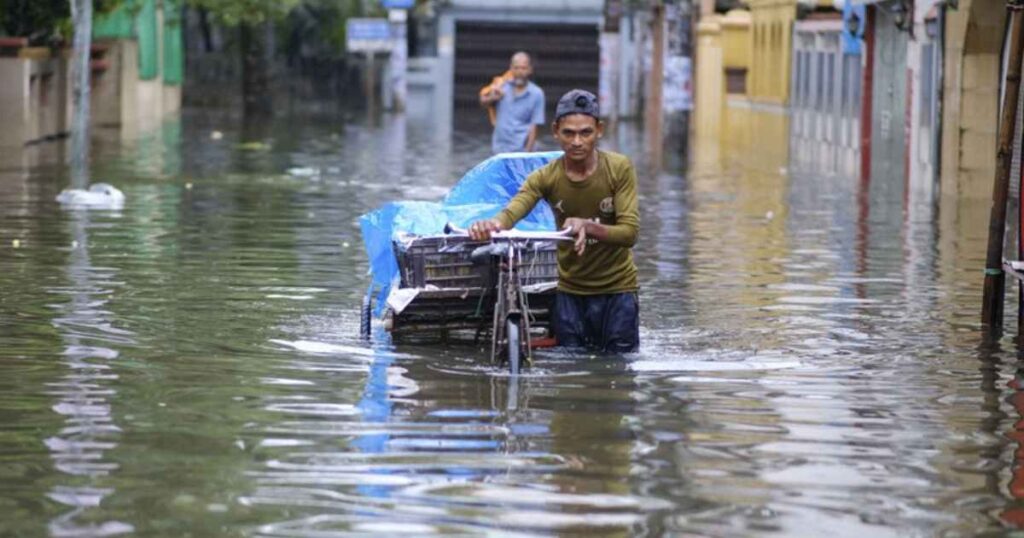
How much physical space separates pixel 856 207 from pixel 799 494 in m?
18.3

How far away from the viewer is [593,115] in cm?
1135

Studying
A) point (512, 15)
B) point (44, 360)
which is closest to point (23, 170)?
point (44, 360)

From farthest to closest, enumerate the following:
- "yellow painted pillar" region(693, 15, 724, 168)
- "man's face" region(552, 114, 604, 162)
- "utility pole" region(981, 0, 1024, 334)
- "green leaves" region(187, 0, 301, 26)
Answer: "yellow painted pillar" region(693, 15, 724, 168)
"green leaves" region(187, 0, 301, 26)
"utility pole" region(981, 0, 1024, 334)
"man's face" region(552, 114, 604, 162)

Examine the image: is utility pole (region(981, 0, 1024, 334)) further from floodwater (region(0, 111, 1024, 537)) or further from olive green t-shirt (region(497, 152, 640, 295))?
olive green t-shirt (region(497, 152, 640, 295))

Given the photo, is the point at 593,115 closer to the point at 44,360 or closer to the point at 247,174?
the point at 44,360

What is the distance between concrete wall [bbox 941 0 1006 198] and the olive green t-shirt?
16.2 meters

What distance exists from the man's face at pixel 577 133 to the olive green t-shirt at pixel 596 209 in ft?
0.67

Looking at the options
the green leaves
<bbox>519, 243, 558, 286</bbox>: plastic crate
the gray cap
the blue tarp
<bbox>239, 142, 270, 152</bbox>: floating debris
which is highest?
the gray cap

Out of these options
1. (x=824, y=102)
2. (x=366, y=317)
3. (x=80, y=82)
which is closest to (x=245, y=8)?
(x=824, y=102)

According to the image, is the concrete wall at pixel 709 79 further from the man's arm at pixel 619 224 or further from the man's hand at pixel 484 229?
the man's hand at pixel 484 229

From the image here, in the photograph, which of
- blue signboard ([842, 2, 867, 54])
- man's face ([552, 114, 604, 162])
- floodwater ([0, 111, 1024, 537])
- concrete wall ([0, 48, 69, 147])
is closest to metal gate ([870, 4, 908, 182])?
blue signboard ([842, 2, 867, 54])

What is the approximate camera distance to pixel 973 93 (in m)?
27.9

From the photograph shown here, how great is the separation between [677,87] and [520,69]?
1655 cm

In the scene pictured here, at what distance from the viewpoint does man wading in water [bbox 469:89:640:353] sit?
11.4m
